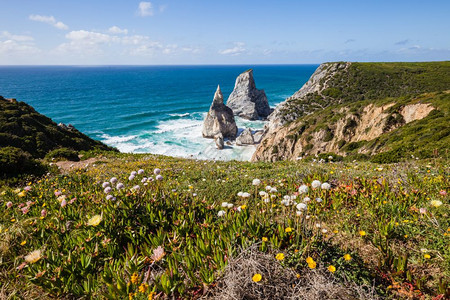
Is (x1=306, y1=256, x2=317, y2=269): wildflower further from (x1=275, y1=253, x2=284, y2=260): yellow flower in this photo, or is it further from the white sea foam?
the white sea foam

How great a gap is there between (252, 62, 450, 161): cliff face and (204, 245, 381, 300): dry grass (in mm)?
17197

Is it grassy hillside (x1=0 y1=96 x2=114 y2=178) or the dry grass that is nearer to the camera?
Result: the dry grass

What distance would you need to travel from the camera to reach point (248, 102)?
3504 inches

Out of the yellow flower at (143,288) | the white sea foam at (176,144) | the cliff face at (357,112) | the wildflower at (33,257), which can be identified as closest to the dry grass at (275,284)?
the yellow flower at (143,288)

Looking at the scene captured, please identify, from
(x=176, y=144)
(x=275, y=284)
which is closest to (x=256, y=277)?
(x=275, y=284)

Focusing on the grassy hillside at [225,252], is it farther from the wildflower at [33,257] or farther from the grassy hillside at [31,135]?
the grassy hillside at [31,135]

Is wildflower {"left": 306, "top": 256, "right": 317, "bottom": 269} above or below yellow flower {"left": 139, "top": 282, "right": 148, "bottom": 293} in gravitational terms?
above

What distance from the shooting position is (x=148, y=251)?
10.9ft

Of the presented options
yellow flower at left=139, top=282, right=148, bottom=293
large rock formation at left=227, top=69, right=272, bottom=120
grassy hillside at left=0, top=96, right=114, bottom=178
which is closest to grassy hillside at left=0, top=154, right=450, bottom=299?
yellow flower at left=139, top=282, right=148, bottom=293

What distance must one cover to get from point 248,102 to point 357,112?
58724 mm

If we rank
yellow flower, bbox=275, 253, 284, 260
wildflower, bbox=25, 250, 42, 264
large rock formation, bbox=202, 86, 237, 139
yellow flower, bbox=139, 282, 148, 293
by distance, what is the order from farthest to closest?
large rock formation, bbox=202, 86, 237, 139, wildflower, bbox=25, 250, 42, 264, yellow flower, bbox=275, 253, 284, 260, yellow flower, bbox=139, 282, 148, 293

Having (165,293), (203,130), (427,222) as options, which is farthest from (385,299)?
(203,130)

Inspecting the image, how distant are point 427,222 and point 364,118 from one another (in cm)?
3218

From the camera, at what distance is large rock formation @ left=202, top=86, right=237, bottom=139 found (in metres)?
62.5
